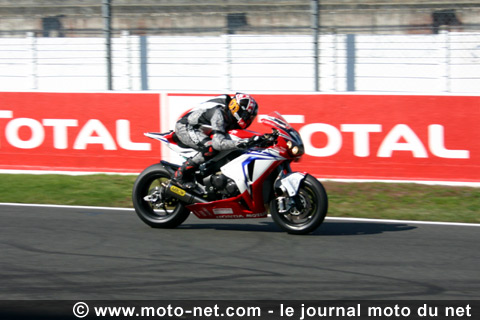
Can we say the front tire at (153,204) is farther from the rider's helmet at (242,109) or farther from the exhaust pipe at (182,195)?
the rider's helmet at (242,109)

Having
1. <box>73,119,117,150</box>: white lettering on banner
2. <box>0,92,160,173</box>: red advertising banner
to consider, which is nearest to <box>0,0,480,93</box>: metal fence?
<box>0,92,160,173</box>: red advertising banner

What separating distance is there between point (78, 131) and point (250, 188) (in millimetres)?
5000

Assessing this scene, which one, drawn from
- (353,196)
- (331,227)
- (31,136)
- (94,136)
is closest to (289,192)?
(331,227)

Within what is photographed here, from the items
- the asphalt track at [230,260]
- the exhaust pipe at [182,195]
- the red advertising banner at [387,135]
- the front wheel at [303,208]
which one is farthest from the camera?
the red advertising banner at [387,135]

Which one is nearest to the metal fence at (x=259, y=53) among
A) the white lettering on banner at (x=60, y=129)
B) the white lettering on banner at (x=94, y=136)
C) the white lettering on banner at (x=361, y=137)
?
the white lettering on banner at (x=60, y=129)

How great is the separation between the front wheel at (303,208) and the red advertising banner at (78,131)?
4.39 meters

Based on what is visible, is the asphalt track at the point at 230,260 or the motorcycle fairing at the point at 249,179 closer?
the asphalt track at the point at 230,260

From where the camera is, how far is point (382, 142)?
36.4 feet

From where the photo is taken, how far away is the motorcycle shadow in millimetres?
8286

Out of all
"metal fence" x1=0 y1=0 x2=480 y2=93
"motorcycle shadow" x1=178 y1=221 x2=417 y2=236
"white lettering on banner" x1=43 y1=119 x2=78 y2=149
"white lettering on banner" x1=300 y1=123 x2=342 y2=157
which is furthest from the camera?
"metal fence" x1=0 y1=0 x2=480 y2=93

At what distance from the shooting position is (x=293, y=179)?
7.72 metres

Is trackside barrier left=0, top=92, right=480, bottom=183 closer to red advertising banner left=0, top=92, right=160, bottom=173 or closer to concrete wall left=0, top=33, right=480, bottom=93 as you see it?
red advertising banner left=0, top=92, right=160, bottom=173

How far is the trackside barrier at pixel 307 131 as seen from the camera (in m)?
10.9

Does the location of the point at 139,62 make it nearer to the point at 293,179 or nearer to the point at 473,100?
the point at 473,100
